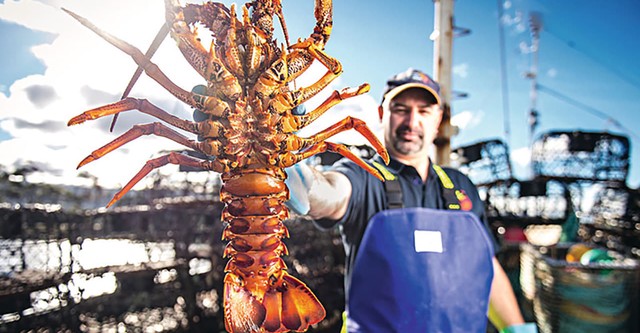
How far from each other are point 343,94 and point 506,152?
8516 millimetres

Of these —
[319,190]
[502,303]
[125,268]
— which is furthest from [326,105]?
[125,268]

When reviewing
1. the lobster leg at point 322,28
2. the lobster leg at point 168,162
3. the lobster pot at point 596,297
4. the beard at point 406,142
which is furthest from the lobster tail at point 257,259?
the lobster pot at point 596,297

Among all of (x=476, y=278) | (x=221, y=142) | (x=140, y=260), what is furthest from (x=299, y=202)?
(x=140, y=260)

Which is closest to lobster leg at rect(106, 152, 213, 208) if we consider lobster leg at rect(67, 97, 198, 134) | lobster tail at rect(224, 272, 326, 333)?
lobster leg at rect(67, 97, 198, 134)

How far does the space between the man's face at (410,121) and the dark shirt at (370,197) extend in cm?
13

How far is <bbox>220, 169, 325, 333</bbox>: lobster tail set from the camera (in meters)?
1.30

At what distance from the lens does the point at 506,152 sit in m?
8.53

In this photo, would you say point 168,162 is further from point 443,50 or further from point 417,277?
point 443,50

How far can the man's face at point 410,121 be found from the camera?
237 cm

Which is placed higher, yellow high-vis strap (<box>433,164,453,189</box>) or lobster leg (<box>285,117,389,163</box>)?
lobster leg (<box>285,117,389,163</box>)

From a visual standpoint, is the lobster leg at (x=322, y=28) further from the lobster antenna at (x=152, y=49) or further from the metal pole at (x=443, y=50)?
the metal pole at (x=443, y=50)

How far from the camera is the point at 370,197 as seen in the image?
2178mm

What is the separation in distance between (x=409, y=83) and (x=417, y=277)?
1.30 m

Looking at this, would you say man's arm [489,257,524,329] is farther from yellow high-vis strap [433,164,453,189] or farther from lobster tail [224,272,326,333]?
lobster tail [224,272,326,333]
